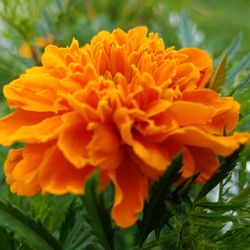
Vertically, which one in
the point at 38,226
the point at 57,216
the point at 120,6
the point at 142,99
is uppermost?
the point at 142,99

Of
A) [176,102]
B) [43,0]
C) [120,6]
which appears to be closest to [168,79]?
[176,102]

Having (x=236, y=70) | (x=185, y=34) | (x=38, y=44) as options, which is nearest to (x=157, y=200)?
(x=236, y=70)

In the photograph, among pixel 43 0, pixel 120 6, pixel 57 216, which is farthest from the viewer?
pixel 120 6

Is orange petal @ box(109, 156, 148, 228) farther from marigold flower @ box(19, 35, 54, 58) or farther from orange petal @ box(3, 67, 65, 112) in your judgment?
marigold flower @ box(19, 35, 54, 58)

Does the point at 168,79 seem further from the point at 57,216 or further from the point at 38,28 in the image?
the point at 38,28

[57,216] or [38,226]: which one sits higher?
[38,226]

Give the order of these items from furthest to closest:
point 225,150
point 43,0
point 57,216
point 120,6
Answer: point 120,6 → point 43,0 → point 57,216 → point 225,150

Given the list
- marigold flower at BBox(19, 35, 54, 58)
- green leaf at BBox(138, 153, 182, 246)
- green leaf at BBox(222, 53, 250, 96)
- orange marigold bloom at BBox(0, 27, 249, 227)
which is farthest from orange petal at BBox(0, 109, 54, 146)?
marigold flower at BBox(19, 35, 54, 58)
